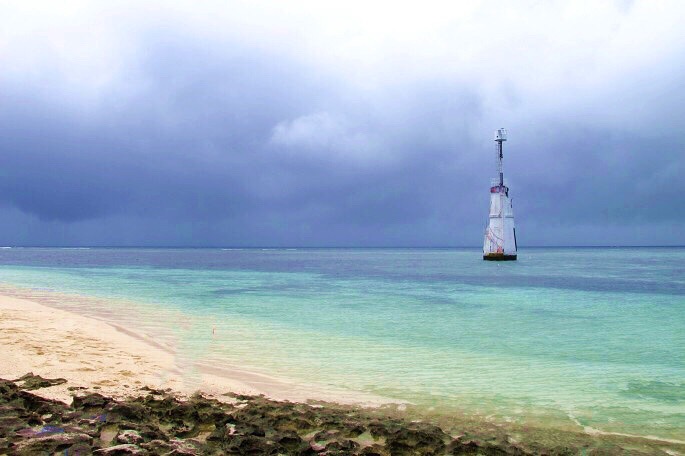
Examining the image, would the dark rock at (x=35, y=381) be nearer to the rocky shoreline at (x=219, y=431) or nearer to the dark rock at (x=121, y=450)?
the rocky shoreline at (x=219, y=431)

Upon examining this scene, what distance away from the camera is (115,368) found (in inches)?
463

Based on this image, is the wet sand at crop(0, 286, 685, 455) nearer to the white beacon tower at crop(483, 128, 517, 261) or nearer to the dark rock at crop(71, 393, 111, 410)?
the dark rock at crop(71, 393, 111, 410)

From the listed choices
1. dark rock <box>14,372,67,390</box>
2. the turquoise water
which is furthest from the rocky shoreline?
the turquoise water

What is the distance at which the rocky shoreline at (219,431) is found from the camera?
675 cm

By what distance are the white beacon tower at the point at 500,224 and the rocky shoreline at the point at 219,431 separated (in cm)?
7213

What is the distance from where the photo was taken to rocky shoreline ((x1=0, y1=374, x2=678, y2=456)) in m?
6.75

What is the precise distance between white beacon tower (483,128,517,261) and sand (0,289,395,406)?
68.0m

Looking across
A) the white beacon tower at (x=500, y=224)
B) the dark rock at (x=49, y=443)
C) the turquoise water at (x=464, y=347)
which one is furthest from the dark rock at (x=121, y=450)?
the white beacon tower at (x=500, y=224)

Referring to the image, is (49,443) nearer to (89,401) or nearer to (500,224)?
(89,401)

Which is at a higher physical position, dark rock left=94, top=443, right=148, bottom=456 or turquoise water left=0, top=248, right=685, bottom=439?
dark rock left=94, top=443, right=148, bottom=456

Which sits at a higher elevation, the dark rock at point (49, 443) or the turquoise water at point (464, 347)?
the dark rock at point (49, 443)

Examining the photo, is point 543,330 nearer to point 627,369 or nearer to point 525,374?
point 627,369

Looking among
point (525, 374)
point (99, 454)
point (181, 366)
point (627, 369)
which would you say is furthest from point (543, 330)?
point (99, 454)

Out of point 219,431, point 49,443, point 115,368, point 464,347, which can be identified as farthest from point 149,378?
point 464,347
